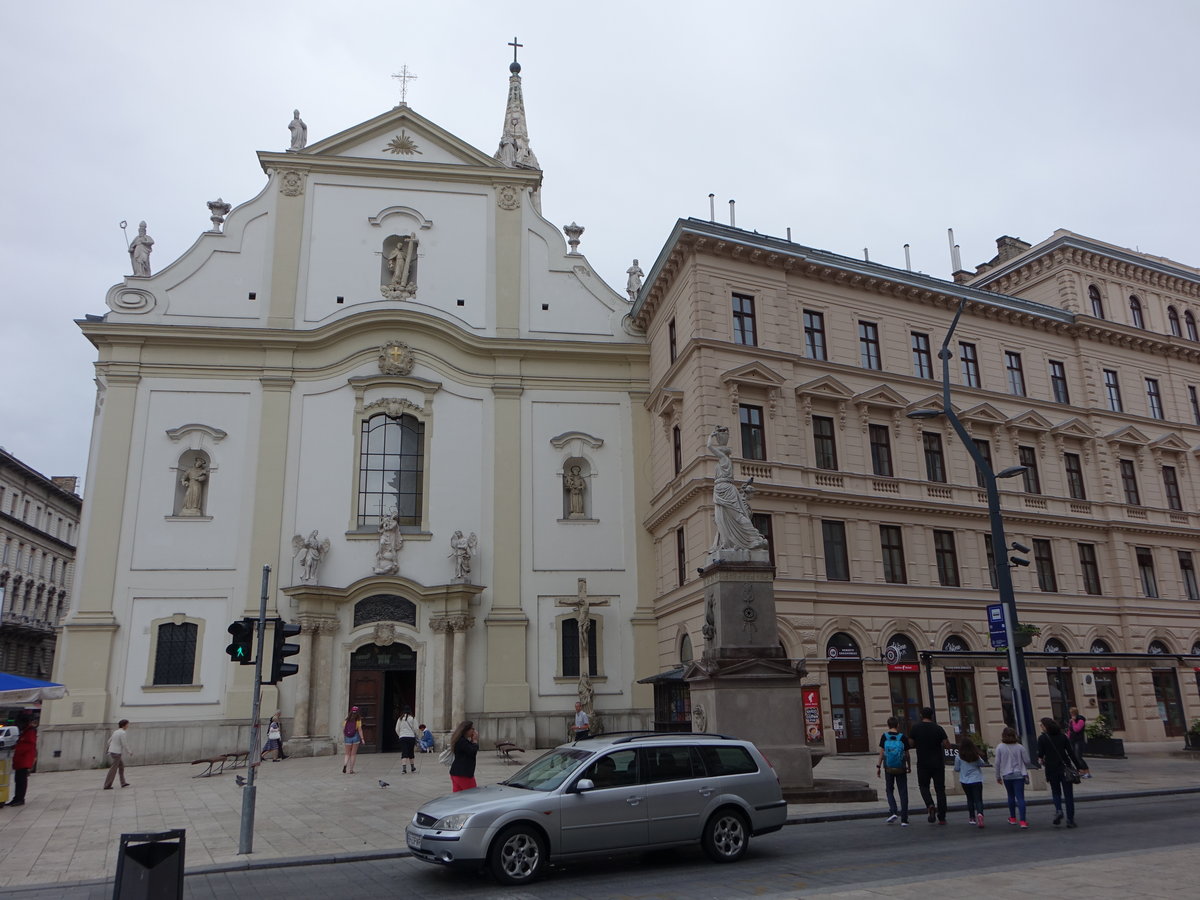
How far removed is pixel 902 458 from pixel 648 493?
8695 millimetres

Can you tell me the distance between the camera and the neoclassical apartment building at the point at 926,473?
2803 cm

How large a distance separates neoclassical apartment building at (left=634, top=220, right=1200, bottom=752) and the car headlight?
55.2 feet

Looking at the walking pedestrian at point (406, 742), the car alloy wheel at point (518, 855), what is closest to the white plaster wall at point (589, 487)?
the walking pedestrian at point (406, 742)

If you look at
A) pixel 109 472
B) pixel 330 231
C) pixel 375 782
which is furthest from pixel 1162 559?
pixel 109 472

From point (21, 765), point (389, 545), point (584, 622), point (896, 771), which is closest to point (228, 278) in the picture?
point (389, 545)

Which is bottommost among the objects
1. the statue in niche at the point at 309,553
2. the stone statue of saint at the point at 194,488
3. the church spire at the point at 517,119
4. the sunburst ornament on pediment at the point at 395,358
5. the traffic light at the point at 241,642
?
the traffic light at the point at 241,642

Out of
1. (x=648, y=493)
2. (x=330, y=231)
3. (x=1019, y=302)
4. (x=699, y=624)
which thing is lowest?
(x=699, y=624)

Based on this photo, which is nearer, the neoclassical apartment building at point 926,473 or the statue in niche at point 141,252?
the neoclassical apartment building at point 926,473

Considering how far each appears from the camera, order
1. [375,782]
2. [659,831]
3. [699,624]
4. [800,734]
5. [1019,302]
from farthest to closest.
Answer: [1019,302] < [699,624] < [375,782] < [800,734] < [659,831]

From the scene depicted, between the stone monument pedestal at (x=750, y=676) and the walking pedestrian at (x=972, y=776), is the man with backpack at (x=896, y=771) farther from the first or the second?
the stone monument pedestal at (x=750, y=676)

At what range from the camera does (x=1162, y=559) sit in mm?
34594

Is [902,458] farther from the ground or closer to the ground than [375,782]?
farther from the ground

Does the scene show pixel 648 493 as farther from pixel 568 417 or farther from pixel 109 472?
pixel 109 472

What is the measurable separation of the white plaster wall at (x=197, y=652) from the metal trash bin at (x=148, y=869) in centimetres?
2310
